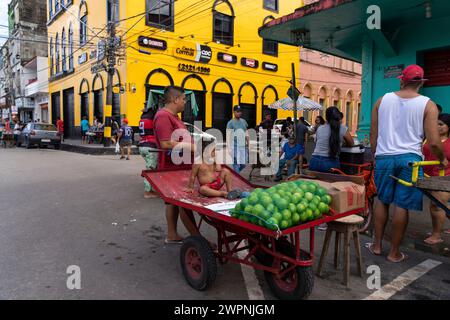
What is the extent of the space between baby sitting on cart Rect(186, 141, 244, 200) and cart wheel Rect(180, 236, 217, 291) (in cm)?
64

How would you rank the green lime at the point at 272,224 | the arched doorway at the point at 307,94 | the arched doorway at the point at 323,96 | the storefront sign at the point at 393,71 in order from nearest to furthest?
the green lime at the point at 272,224
the storefront sign at the point at 393,71
the arched doorway at the point at 307,94
the arched doorway at the point at 323,96

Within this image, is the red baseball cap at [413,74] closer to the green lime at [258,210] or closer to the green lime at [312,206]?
the green lime at [312,206]

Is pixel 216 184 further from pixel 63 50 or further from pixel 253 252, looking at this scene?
pixel 63 50

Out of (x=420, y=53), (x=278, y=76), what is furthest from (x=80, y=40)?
(x=420, y=53)

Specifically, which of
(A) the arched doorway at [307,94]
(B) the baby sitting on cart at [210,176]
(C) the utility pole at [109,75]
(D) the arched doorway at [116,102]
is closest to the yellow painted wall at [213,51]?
(C) the utility pole at [109,75]

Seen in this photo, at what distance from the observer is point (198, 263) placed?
3152 millimetres

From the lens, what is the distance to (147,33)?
739 inches

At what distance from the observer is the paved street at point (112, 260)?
304cm

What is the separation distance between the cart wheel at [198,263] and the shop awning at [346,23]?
507cm

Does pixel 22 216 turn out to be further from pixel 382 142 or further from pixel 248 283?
pixel 382 142

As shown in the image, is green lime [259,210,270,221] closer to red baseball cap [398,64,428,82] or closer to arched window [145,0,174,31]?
red baseball cap [398,64,428,82]

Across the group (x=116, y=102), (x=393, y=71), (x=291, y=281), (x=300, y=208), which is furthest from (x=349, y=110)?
(x=300, y=208)

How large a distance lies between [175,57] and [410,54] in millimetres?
14816

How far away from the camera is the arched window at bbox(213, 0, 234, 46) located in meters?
21.8
